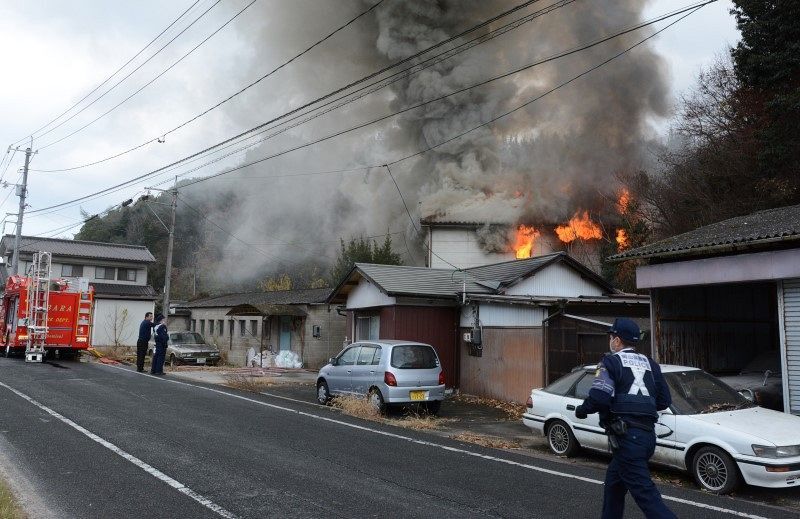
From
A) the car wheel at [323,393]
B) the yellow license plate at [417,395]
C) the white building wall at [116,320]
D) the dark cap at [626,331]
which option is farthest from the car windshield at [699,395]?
the white building wall at [116,320]

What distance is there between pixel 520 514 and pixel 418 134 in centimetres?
3077

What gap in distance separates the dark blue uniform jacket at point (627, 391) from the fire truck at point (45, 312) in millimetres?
19744

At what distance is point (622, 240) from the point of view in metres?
26.6

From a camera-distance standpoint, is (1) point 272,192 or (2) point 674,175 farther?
(1) point 272,192

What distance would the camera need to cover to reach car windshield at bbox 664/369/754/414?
7.00 m

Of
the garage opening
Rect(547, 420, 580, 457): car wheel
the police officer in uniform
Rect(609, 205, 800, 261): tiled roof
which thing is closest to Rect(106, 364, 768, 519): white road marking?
Rect(547, 420, 580, 457): car wheel

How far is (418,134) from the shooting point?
34.3m

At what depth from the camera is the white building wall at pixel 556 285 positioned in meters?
16.7

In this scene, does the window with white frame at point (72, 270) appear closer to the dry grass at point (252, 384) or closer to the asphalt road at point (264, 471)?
the dry grass at point (252, 384)

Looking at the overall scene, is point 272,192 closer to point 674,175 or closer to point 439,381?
point 674,175

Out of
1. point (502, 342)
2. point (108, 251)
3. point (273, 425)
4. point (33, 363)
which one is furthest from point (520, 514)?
point (108, 251)

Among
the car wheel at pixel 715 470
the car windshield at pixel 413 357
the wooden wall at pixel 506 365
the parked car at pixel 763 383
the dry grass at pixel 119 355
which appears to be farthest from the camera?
the dry grass at pixel 119 355

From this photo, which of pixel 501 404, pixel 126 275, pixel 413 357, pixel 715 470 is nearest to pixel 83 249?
pixel 126 275

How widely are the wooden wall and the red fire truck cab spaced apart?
1337 centimetres
